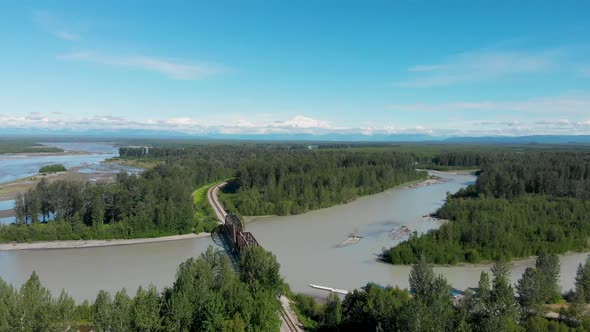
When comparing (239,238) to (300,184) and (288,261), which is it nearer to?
(288,261)

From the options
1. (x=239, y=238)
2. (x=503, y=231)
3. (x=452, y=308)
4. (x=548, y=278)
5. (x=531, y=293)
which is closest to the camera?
(x=452, y=308)

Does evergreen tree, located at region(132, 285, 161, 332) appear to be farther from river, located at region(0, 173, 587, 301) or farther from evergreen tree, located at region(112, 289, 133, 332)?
river, located at region(0, 173, 587, 301)

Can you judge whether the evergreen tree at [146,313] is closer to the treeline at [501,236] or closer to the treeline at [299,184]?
the treeline at [501,236]

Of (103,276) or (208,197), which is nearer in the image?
(103,276)

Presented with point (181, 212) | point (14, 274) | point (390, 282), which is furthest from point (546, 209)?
point (14, 274)

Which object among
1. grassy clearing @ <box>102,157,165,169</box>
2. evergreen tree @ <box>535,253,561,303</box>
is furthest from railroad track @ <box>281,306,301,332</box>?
grassy clearing @ <box>102,157,165,169</box>

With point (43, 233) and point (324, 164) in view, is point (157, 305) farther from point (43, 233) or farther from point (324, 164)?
point (324, 164)

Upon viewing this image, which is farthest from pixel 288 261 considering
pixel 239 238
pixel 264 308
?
pixel 264 308
